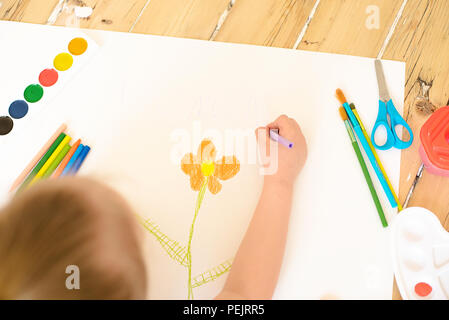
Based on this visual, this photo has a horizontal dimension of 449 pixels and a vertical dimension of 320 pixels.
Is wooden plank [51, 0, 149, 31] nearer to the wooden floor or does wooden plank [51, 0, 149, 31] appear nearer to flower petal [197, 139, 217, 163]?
the wooden floor

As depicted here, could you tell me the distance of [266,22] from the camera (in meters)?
0.67

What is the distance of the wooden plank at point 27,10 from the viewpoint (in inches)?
24.6

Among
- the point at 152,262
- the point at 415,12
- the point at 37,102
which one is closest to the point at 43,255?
the point at 152,262

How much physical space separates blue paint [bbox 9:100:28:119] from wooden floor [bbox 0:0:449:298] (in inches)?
5.8

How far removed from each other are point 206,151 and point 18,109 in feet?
0.99

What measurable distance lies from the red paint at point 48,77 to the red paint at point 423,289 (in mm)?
653

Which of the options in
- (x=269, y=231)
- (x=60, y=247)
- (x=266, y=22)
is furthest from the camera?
(x=266, y=22)

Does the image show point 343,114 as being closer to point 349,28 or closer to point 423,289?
point 349,28

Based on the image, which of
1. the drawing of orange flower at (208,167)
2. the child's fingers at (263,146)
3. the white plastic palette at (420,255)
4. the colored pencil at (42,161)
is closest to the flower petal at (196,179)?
the drawing of orange flower at (208,167)

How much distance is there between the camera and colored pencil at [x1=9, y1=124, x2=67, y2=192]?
562 millimetres

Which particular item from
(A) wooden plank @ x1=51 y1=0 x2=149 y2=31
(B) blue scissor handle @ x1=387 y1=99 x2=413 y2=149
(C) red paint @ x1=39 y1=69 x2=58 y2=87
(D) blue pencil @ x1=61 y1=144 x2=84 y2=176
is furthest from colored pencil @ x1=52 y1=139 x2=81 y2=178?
(B) blue scissor handle @ x1=387 y1=99 x2=413 y2=149

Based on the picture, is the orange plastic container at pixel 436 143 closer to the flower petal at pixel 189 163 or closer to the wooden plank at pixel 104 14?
the flower petal at pixel 189 163

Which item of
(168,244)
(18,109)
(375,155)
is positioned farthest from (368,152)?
(18,109)

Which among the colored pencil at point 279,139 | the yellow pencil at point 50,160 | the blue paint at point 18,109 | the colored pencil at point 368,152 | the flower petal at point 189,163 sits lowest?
the yellow pencil at point 50,160
